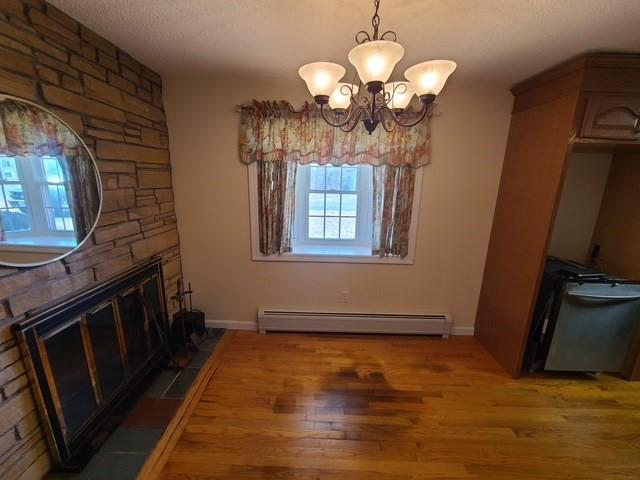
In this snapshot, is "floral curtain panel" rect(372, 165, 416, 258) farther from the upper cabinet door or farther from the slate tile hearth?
the slate tile hearth

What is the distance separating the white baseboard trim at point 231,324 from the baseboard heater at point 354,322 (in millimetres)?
123

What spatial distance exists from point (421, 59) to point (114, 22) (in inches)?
73.8

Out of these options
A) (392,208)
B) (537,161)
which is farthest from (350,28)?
(537,161)

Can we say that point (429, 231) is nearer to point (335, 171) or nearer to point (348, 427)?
point (335, 171)

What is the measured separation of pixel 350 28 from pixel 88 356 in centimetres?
237

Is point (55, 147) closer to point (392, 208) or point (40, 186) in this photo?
point (40, 186)

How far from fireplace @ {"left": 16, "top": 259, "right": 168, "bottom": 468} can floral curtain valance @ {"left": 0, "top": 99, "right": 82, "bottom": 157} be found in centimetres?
75

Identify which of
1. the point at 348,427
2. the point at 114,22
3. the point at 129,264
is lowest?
the point at 348,427

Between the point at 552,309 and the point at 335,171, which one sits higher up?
the point at 335,171

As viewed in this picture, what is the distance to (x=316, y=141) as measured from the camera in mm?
2312

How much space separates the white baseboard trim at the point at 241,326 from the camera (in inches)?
108

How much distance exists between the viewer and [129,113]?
6.25ft

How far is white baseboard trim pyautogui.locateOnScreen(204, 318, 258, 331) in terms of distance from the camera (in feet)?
9.07

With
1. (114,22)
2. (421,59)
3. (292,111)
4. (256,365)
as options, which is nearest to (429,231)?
(421,59)
